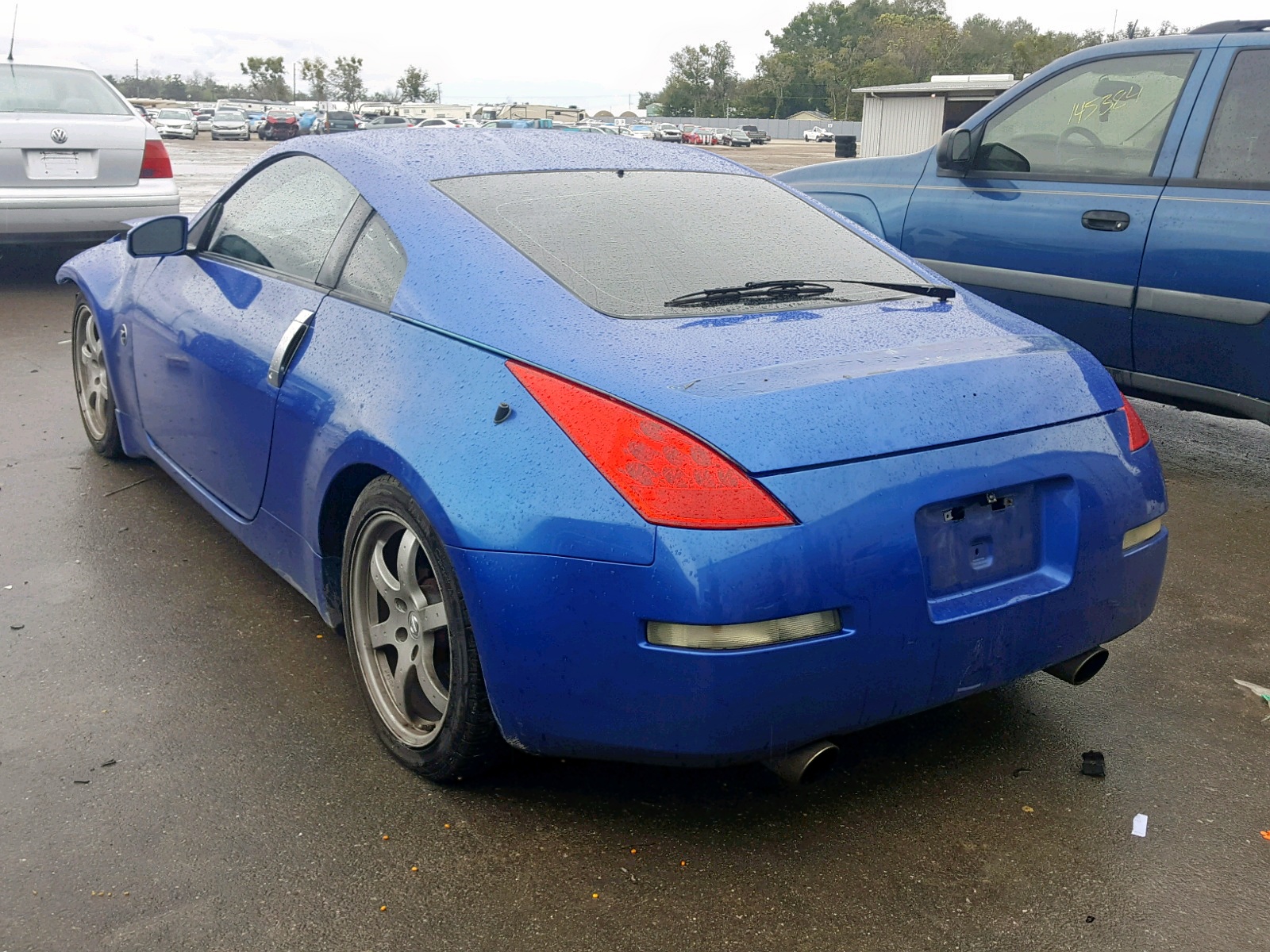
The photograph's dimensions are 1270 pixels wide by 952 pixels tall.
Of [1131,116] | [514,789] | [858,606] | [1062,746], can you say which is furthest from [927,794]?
[1131,116]

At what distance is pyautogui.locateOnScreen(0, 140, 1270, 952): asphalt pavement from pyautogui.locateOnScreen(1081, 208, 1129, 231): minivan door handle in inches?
74.4

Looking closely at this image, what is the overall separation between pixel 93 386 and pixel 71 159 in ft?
15.1

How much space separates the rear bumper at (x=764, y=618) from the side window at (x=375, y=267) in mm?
835

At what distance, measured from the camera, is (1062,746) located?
2.91 metres

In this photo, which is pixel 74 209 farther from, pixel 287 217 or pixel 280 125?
pixel 280 125

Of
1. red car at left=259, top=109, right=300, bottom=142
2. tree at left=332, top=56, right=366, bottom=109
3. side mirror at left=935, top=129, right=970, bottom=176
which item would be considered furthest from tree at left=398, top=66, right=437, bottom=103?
side mirror at left=935, top=129, right=970, bottom=176

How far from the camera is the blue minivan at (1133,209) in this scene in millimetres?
4586

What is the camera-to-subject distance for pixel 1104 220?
4953 mm

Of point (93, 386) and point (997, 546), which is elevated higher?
point (997, 546)

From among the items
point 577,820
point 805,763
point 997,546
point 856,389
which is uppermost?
point 856,389

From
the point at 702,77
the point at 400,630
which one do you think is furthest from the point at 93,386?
the point at 702,77

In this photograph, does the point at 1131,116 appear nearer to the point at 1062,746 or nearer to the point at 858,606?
the point at 1062,746

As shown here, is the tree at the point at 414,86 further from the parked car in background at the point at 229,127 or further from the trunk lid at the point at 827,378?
the trunk lid at the point at 827,378

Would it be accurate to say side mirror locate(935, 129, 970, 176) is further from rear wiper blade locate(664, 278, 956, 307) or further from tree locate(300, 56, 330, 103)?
tree locate(300, 56, 330, 103)
